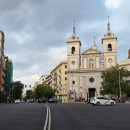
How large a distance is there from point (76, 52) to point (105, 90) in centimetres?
2099

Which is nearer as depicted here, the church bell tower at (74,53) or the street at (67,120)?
the street at (67,120)

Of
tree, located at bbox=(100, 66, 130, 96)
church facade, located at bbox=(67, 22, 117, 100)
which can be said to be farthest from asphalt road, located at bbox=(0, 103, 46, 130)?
church facade, located at bbox=(67, 22, 117, 100)

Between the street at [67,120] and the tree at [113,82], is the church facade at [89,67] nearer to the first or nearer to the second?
the tree at [113,82]

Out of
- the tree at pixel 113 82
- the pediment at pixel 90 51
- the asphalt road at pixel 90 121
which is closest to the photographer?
the asphalt road at pixel 90 121

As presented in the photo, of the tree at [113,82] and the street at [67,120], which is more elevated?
the tree at [113,82]

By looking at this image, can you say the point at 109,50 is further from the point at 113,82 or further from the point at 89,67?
the point at 113,82

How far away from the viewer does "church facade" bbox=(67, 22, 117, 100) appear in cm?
7519

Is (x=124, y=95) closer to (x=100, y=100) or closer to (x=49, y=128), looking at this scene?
(x=100, y=100)

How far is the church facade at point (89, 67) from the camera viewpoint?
7519cm

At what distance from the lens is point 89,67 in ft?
254

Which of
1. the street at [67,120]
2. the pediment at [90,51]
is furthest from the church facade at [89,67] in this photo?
the street at [67,120]

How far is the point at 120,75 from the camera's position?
6191 centimetres

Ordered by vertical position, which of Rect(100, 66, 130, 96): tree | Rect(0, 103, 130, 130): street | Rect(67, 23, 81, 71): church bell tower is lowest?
Rect(0, 103, 130, 130): street

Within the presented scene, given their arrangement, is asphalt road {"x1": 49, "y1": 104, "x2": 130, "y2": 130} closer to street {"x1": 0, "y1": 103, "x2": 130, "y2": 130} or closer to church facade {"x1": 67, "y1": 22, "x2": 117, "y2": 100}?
street {"x1": 0, "y1": 103, "x2": 130, "y2": 130}
